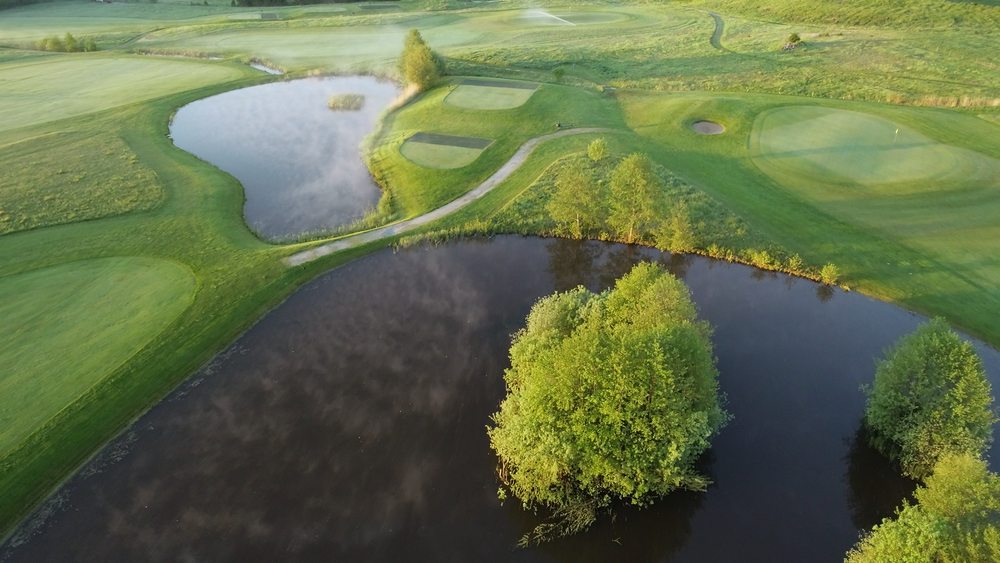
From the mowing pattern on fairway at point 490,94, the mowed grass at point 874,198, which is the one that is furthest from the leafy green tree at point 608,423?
the mowing pattern on fairway at point 490,94

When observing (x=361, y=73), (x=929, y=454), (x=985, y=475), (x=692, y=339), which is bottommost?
(x=929, y=454)

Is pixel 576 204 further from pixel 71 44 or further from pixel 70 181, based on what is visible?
pixel 71 44

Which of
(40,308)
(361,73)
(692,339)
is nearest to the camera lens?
(692,339)

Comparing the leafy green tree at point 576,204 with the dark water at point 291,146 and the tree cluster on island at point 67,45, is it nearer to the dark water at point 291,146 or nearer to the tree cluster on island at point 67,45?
the dark water at point 291,146

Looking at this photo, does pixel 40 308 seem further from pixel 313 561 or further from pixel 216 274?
pixel 313 561

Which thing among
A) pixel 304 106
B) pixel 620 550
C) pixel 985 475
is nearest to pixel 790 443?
pixel 985 475

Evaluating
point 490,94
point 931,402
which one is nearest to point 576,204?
point 931,402

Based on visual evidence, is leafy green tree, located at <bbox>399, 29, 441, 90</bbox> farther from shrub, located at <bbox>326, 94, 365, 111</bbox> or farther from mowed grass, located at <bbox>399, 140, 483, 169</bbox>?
mowed grass, located at <bbox>399, 140, 483, 169</bbox>
